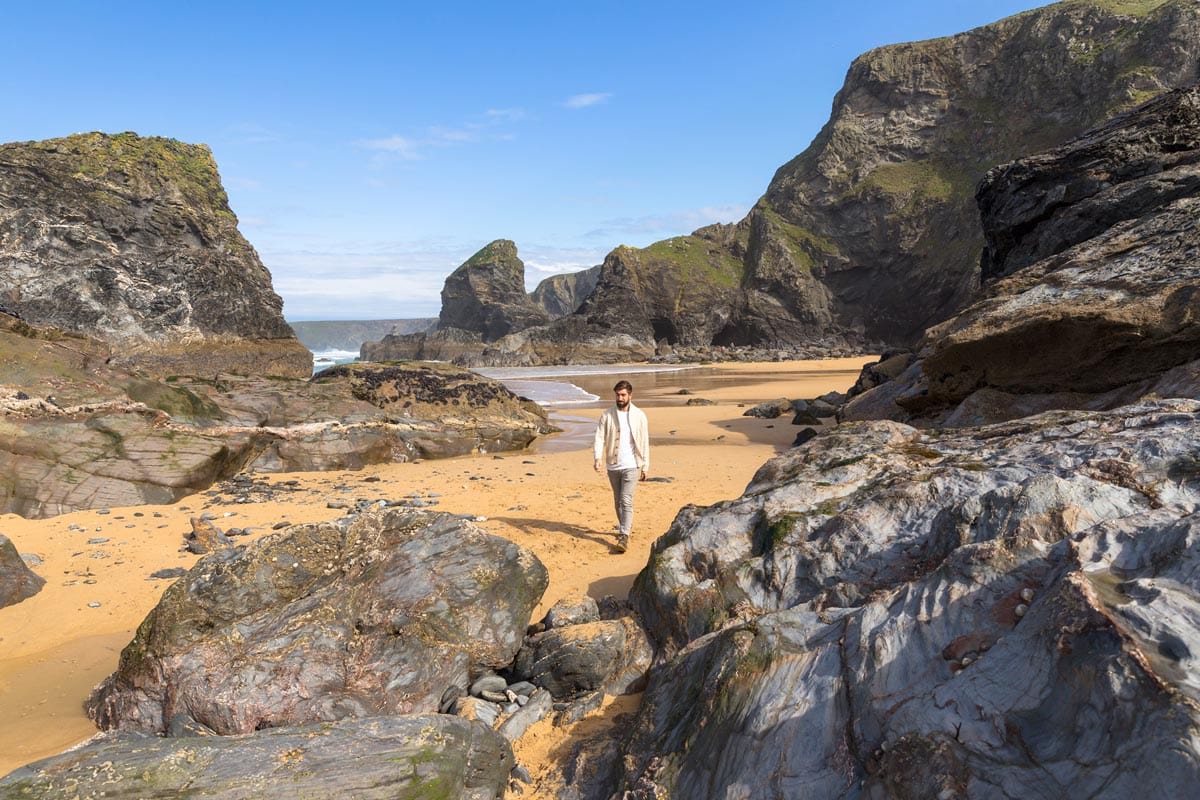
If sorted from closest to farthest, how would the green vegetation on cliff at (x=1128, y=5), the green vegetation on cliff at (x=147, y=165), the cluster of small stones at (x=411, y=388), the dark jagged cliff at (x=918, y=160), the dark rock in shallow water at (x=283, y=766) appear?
1. the dark rock in shallow water at (x=283, y=766)
2. the cluster of small stones at (x=411, y=388)
3. the green vegetation on cliff at (x=147, y=165)
4. the green vegetation on cliff at (x=1128, y=5)
5. the dark jagged cliff at (x=918, y=160)

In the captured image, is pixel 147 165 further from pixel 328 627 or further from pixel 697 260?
pixel 697 260

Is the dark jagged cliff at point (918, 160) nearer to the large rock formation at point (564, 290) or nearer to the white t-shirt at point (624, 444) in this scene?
the white t-shirt at point (624, 444)

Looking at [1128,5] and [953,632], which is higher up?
[1128,5]

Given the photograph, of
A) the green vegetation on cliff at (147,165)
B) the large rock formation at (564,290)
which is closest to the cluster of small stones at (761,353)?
the green vegetation on cliff at (147,165)

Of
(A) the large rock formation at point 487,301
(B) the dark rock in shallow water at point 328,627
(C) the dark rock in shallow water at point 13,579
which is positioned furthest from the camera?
(A) the large rock formation at point 487,301

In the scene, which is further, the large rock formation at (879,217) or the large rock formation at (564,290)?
the large rock formation at (564,290)

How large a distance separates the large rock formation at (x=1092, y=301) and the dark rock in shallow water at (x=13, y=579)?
476 inches

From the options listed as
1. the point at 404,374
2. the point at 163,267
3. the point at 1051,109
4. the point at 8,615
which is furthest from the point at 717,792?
the point at 1051,109

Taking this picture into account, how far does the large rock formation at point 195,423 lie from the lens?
30.3 feet

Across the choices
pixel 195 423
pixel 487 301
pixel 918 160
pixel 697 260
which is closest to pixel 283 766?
pixel 195 423

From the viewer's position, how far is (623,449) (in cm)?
742

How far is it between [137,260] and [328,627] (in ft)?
110

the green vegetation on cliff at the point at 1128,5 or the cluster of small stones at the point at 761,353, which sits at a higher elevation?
the green vegetation on cliff at the point at 1128,5

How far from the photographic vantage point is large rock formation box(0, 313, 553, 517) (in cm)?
923
